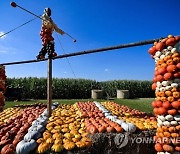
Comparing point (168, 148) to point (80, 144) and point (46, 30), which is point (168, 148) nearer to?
point (80, 144)

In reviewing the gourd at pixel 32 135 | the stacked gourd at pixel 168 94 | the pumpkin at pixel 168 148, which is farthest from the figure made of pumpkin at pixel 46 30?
the pumpkin at pixel 168 148

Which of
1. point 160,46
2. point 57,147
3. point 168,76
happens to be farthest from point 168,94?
point 57,147

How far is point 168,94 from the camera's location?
398 centimetres

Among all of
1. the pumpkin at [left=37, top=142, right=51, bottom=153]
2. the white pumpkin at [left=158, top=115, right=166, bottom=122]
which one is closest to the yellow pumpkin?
the pumpkin at [left=37, top=142, right=51, bottom=153]

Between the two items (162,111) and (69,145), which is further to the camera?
(69,145)

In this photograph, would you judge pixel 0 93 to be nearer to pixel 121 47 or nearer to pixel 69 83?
pixel 121 47

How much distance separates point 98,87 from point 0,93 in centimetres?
2153

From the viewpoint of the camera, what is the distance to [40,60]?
25.1ft

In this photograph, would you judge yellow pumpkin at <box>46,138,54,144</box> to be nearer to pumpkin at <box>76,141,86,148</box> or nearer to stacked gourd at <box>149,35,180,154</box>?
pumpkin at <box>76,141,86,148</box>

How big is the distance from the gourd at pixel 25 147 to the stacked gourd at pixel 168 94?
6.72 feet

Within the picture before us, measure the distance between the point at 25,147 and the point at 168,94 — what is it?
2.47 m

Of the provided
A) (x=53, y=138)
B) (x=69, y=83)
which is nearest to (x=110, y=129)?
(x=53, y=138)

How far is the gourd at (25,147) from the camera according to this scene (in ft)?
13.8

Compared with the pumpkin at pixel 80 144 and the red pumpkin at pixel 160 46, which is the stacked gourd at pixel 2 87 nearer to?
the pumpkin at pixel 80 144
